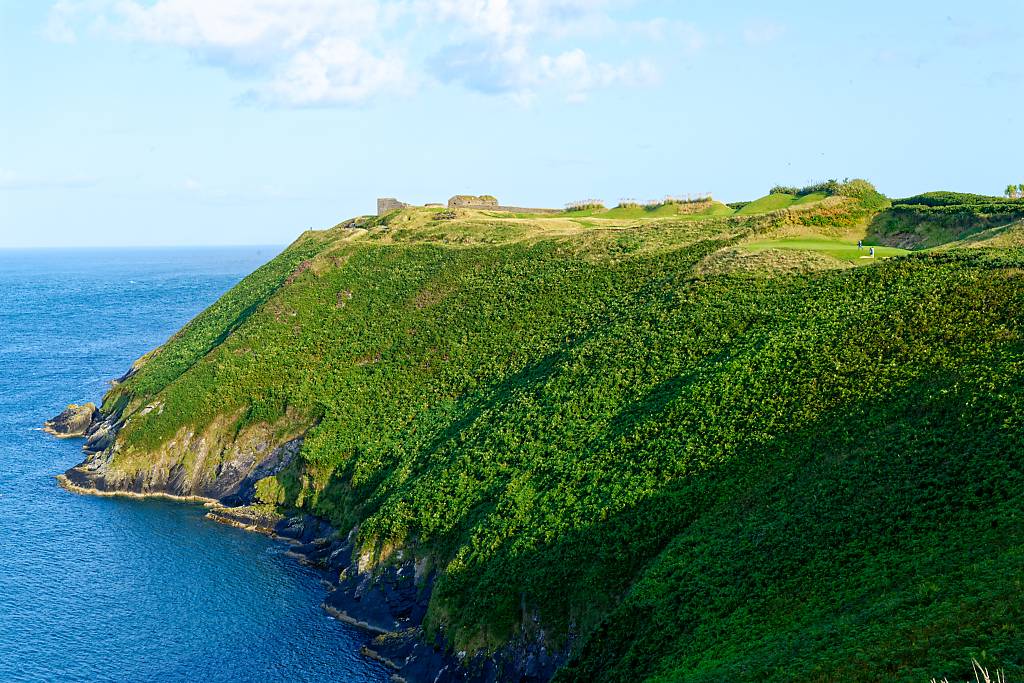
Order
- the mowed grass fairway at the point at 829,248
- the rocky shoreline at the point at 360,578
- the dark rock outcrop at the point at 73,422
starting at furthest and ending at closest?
the dark rock outcrop at the point at 73,422, the mowed grass fairway at the point at 829,248, the rocky shoreline at the point at 360,578

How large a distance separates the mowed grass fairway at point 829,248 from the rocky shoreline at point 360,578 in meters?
40.3

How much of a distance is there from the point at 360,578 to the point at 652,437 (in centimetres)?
2234

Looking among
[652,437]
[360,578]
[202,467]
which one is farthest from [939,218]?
[202,467]

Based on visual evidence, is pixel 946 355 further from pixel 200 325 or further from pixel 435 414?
pixel 200 325

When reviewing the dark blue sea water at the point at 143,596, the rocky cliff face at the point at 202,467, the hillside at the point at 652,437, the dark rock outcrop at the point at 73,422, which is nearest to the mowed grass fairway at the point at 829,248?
the hillside at the point at 652,437

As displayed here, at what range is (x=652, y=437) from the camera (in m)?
47.6

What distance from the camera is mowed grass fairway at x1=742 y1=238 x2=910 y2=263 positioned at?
62344 millimetres

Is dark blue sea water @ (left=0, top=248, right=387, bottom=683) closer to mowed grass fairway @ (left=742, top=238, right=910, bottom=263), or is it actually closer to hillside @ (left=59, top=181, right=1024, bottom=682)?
hillside @ (left=59, top=181, right=1024, bottom=682)

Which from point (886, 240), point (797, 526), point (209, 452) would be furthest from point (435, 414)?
point (886, 240)

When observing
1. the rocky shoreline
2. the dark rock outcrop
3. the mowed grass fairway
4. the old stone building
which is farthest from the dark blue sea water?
the old stone building

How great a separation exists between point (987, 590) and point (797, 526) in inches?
389

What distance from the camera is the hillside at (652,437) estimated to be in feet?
103

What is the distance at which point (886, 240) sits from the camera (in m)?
70.6

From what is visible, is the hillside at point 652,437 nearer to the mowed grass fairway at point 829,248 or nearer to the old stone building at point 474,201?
the mowed grass fairway at point 829,248
